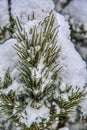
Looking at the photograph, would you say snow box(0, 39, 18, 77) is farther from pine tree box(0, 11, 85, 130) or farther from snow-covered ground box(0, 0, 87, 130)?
pine tree box(0, 11, 85, 130)

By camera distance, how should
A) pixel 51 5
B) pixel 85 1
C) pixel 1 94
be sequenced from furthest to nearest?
1. pixel 85 1
2. pixel 51 5
3. pixel 1 94

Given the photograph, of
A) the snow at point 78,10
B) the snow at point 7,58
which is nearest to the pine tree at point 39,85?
the snow at point 7,58

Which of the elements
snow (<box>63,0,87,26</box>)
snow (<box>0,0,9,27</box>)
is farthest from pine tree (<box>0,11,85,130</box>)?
snow (<box>63,0,87,26</box>)

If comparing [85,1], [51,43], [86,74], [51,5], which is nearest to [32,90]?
[51,43]

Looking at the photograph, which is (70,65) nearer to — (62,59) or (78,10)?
(62,59)

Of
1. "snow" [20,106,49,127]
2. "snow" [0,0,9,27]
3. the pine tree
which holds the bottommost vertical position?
"snow" [20,106,49,127]

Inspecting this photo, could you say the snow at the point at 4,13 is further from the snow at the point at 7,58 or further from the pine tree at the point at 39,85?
the pine tree at the point at 39,85

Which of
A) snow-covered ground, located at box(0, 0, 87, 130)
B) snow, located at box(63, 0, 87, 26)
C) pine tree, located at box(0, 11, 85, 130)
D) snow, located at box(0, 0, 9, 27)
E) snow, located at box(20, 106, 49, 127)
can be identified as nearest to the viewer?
pine tree, located at box(0, 11, 85, 130)

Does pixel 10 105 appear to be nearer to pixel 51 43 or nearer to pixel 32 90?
pixel 32 90
